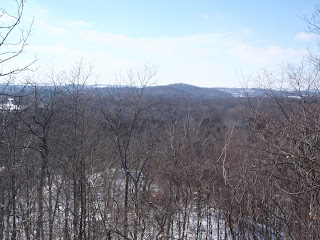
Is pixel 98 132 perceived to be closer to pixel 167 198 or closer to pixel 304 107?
pixel 167 198

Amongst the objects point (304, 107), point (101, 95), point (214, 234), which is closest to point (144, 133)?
point (101, 95)

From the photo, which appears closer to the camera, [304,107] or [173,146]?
[304,107]

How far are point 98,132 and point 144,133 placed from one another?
2.44 metres

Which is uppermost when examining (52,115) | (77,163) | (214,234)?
(52,115)

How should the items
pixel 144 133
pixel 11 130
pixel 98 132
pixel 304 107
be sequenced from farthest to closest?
pixel 144 133 < pixel 98 132 < pixel 11 130 < pixel 304 107

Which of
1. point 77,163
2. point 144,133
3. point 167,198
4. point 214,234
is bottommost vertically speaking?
point 214,234

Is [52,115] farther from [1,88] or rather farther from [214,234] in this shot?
[214,234]

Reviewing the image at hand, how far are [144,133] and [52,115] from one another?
4.87m

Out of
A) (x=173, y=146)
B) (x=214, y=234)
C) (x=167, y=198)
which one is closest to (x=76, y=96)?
(x=173, y=146)

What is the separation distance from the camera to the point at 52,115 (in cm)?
1136

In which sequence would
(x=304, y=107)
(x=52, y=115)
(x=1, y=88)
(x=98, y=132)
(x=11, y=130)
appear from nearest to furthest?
(x=1, y=88) → (x=304, y=107) → (x=11, y=130) → (x=52, y=115) → (x=98, y=132)

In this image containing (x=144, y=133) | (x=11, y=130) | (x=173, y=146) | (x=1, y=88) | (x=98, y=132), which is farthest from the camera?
(x=144, y=133)

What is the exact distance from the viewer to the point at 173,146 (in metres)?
12.1

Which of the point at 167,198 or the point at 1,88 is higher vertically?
the point at 1,88
